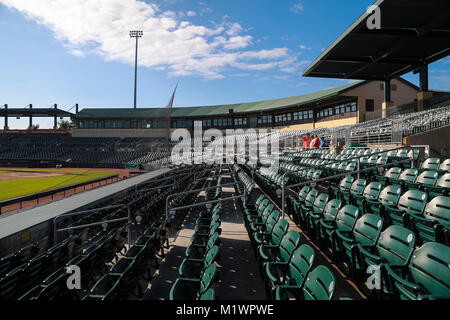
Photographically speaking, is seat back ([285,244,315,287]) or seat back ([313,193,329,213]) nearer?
seat back ([285,244,315,287])

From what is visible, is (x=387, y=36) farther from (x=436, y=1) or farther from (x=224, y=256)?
(x=224, y=256)

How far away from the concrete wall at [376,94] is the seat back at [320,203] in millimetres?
25837

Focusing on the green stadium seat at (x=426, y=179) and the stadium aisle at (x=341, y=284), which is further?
the green stadium seat at (x=426, y=179)

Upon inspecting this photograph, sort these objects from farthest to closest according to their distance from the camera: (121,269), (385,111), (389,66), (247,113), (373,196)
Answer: (247,113), (385,111), (389,66), (373,196), (121,269)

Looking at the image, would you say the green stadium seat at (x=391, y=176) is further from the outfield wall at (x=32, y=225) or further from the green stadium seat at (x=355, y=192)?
the outfield wall at (x=32, y=225)

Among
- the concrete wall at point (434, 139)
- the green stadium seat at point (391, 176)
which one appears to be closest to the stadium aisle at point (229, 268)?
the green stadium seat at point (391, 176)

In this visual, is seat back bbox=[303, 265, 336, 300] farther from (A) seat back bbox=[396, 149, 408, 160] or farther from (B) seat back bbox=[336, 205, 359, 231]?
(A) seat back bbox=[396, 149, 408, 160]

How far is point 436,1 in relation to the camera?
468 inches

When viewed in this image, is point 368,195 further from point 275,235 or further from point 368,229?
point 275,235

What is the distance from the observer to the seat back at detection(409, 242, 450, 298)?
2.41m

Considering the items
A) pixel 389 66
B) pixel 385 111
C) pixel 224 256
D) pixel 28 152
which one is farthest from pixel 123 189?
pixel 28 152

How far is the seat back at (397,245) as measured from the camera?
3002 mm

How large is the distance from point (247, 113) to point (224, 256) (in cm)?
3906

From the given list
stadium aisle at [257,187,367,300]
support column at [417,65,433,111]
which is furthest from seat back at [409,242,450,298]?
support column at [417,65,433,111]
